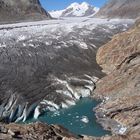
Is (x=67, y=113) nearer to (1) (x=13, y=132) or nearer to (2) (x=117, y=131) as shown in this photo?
(2) (x=117, y=131)

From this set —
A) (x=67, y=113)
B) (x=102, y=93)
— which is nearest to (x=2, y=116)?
(x=67, y=113)

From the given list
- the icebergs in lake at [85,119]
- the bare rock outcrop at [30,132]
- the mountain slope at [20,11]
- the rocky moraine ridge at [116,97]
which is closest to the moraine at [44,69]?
the rocky moraine ridge at [116,97]

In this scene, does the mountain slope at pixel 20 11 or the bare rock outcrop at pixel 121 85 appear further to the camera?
the mountain slope at pixel 20 11

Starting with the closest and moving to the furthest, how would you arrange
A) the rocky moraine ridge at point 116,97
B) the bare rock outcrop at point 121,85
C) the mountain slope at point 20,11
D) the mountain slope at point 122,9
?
the rocky moraine ridge at point 116,97 < the bare rock outcrop at point 121,85 < the mountain slope at point 20,11 < the mountain slope at point 122,9

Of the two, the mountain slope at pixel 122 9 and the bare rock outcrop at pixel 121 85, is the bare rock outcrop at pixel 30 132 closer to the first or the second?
the bare rock outcrop at pixel 121 85

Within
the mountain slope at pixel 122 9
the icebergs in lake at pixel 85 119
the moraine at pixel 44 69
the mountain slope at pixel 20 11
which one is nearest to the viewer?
the icebergs in lake at pixel 85 119

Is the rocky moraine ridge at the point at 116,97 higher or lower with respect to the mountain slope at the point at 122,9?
lower

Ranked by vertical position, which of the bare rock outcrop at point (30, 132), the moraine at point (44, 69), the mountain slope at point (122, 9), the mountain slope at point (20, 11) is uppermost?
the mountain slope at point (122, 9)
